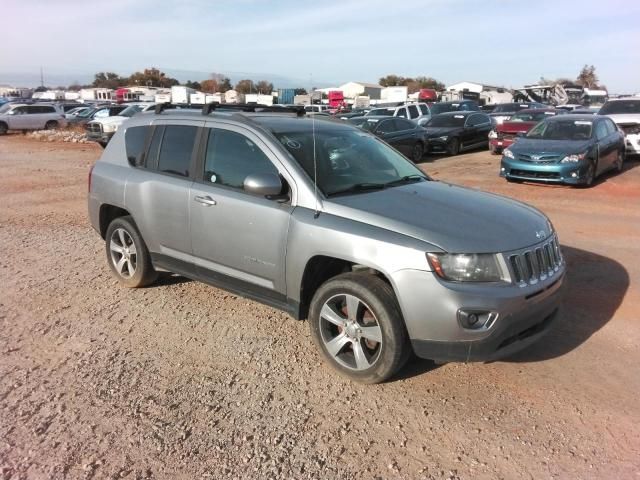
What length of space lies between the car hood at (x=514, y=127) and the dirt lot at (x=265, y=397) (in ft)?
38.4

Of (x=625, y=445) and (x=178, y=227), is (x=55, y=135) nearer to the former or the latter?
(x=178, y=227)

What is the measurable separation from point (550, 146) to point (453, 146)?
6.81m

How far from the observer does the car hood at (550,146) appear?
37.1 ft

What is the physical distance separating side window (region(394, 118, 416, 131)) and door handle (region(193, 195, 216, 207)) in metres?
13.0

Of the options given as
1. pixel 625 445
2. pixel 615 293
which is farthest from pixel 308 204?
pixel 615 293

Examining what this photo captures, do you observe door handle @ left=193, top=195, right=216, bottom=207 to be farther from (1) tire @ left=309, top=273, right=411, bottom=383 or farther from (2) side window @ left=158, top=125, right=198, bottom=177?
(1) tire @ left=309, top=273, right=411, bottom=383

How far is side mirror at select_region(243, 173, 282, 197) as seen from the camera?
3912mm

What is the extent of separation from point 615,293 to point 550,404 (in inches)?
95.6

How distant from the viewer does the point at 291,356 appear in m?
4.15

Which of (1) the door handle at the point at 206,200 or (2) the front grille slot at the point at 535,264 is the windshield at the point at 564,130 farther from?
(1) the door handle at the point at 206,200

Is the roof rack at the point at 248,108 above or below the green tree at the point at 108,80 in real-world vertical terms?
below

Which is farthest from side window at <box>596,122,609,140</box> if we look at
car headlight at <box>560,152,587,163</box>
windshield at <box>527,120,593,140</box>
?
car headlight at <box>560,152,587,163</box>

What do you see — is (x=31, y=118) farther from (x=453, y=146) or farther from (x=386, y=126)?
(x=453, y=146)

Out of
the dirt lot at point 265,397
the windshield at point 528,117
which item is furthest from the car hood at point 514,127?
the dirt lot at point 265,397
